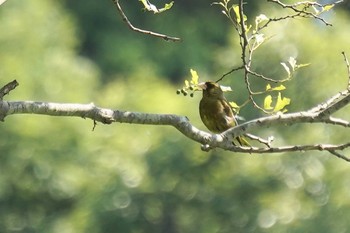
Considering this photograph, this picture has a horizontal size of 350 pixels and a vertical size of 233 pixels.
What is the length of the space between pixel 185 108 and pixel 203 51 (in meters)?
6.85

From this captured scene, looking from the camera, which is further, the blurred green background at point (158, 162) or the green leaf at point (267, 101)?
the blurred green background at point (158, 162)

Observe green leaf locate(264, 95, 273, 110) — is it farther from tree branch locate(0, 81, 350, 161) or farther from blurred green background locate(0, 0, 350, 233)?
blurred green background locate(0, 0, 350, 233)

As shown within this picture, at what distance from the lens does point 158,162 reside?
1213cm

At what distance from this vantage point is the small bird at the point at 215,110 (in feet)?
14.9

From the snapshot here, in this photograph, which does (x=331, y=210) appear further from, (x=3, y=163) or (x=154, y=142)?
(x=3, y=163)

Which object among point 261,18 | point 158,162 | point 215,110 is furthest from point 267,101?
point 158,162

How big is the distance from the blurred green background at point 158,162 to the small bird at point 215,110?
4.86m

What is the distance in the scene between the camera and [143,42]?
2006cm

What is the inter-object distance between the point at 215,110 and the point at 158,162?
7581 millimetres

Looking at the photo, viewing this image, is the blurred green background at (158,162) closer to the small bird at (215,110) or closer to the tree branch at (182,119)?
the small bird at (215,110)

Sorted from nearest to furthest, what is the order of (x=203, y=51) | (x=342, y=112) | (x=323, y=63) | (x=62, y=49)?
1. (x=342, y=112)
2. (x=323, y=63)
3. (x=62, y=49)
4. (x=203, y=51)

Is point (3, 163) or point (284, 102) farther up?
point (3, 163)

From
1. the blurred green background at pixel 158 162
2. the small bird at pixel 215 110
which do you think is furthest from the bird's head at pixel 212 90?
the blurred green background at pixel 158 162

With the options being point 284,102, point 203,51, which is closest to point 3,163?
point 203,51
